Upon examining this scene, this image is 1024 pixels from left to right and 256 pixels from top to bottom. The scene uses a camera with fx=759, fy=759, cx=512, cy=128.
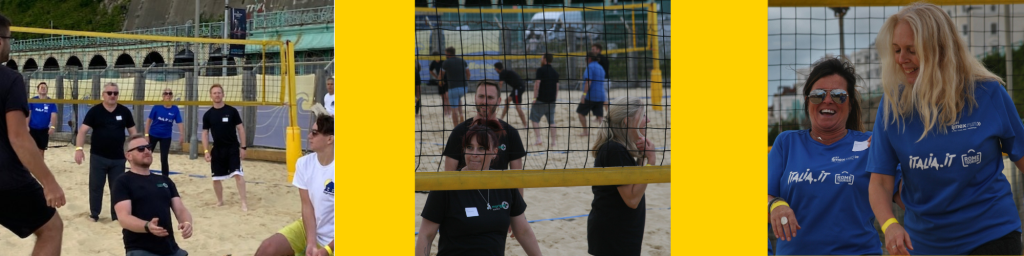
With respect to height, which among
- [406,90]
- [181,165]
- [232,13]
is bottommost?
[181,165]

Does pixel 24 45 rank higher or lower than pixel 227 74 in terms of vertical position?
higher

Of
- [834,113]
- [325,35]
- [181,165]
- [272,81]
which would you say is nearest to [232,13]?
[272,81]

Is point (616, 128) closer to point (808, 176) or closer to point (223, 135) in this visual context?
point (808, 176)

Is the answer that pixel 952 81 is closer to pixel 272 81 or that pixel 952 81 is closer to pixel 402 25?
pixel 402 25

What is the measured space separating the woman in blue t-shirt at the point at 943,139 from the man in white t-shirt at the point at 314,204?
7.67ft

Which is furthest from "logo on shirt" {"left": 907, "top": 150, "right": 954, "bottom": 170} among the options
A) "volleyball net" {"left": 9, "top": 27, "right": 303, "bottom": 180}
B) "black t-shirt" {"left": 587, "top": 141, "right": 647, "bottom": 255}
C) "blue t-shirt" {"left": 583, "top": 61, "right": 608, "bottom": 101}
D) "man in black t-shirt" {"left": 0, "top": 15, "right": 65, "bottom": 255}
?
"blue t-shirt" {"left": 583, "top": 61, "right": 608, "bottom": 101}

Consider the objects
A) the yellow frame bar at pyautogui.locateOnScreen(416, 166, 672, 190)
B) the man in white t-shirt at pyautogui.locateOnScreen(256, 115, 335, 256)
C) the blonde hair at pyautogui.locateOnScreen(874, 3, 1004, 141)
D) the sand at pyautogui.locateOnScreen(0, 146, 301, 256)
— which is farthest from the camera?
the sand at pyautogui.locateOnScreen(0, 146, 301, 256)

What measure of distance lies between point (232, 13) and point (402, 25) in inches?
736

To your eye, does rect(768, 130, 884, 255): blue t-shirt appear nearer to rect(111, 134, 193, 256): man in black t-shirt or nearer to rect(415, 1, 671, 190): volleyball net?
rect(415, 1, 671, 190): volleyball net

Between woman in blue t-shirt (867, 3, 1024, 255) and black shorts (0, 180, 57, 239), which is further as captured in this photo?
black shorts (0, 180, 57, 239)

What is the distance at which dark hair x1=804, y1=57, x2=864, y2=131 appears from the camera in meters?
1.93

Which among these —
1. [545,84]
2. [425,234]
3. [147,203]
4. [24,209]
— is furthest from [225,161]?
[425,234]

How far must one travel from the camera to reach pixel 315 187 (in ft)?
11.2

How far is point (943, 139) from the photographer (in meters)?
1.63
